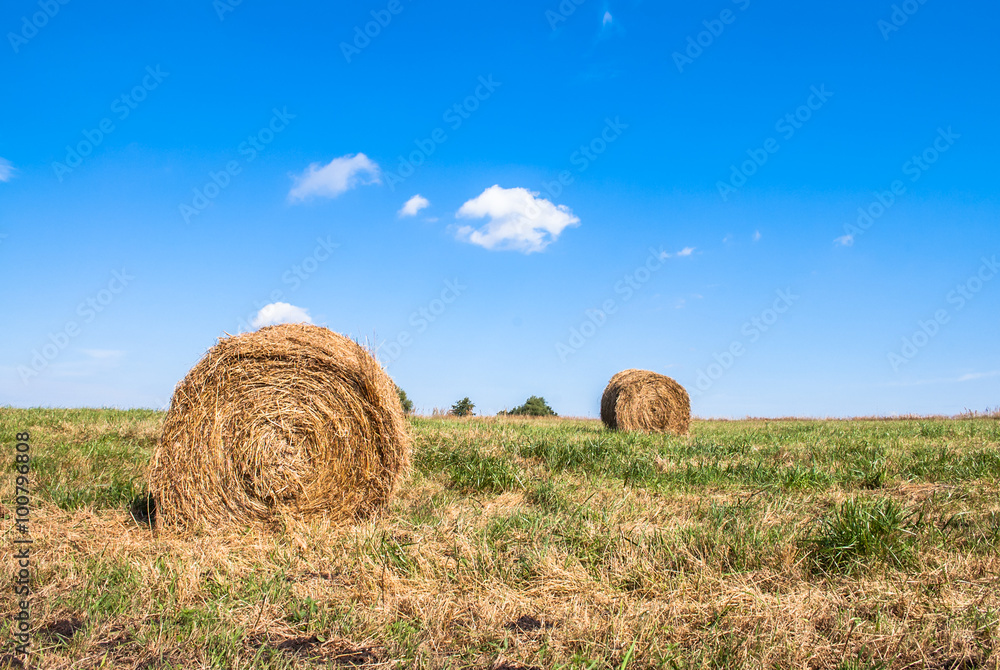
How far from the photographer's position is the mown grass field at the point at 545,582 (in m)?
3.31

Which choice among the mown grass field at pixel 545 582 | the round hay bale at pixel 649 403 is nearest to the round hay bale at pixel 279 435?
the mown grass field at pixel 545 582

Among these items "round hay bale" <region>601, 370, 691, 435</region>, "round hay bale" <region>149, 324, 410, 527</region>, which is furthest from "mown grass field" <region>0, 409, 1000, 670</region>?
"round hay bale" <region>601, 370, 691, 435</region>

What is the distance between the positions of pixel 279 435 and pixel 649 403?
535 inches

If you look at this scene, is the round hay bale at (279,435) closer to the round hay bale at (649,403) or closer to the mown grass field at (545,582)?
the mown grass field at (545,582)

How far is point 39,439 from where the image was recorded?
10.1m

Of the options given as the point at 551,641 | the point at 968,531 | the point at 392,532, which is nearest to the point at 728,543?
the point at 551,641

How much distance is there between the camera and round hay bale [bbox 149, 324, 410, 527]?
604cm

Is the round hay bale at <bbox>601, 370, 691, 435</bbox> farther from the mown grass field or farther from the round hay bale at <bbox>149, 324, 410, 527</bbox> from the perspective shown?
the round hay bale at <bbox>149, 324, 410, 527</bbox>

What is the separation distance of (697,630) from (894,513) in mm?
2359

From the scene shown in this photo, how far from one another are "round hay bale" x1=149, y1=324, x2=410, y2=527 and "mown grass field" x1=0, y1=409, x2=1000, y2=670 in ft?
1.35

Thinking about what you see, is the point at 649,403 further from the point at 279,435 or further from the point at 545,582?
the point at 545,582

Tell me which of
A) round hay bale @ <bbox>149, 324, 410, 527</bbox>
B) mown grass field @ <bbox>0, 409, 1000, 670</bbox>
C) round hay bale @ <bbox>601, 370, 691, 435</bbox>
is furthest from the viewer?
round hay bale @ <bbox>601, 370, 691, 435</bbox>

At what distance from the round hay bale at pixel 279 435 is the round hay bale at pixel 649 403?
1223 cm

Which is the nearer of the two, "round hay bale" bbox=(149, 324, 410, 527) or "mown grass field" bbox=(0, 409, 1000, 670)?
"mown grass field" bbox=(0, 409, 1000, 670)
